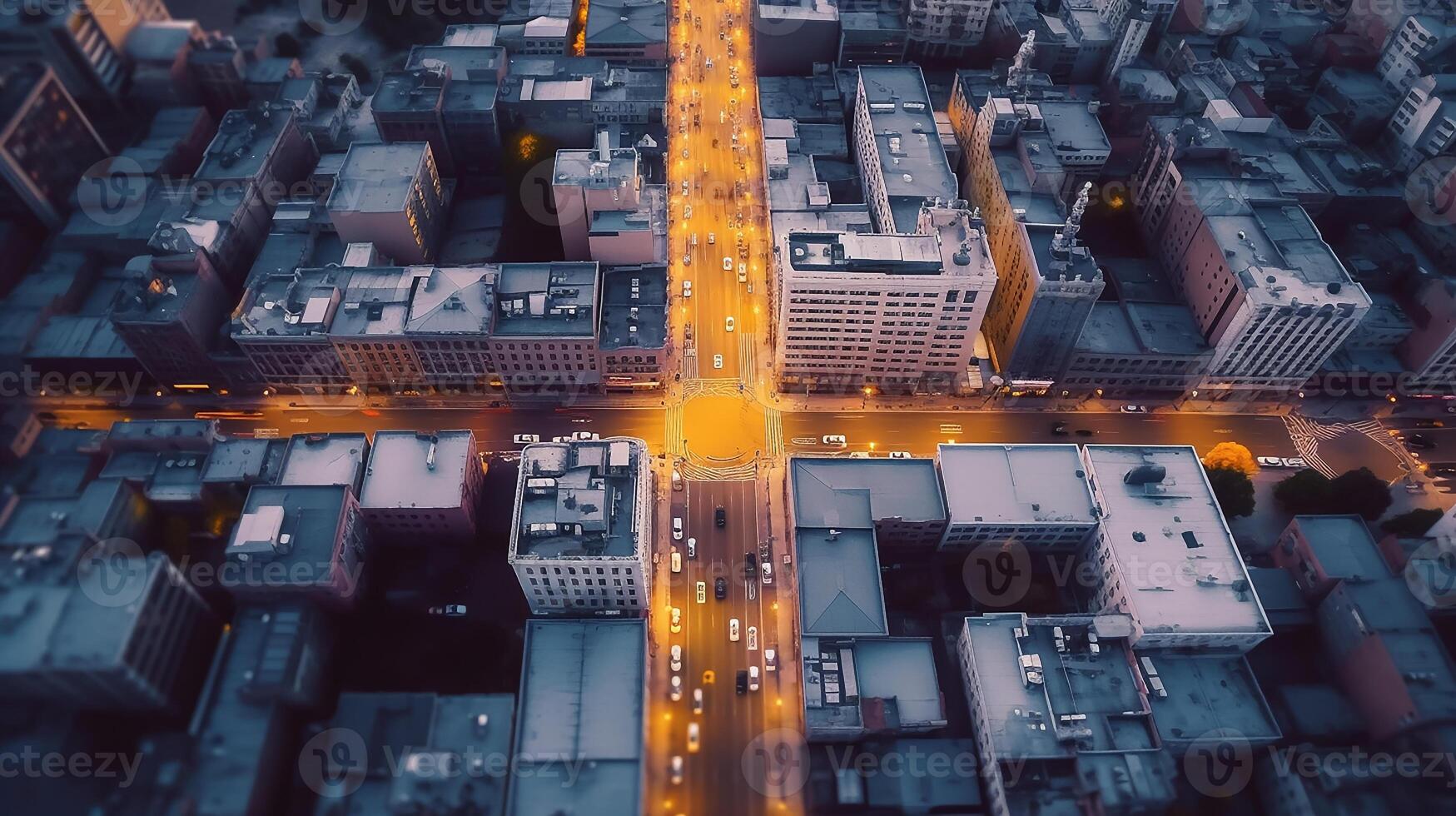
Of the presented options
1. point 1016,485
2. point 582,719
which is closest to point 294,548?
point 582,719

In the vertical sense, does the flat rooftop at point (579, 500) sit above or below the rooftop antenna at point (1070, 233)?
below

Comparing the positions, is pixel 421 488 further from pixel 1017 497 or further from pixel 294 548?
pixel 1017 497

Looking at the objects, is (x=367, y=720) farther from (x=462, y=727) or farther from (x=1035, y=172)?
(x=1035, y=172)

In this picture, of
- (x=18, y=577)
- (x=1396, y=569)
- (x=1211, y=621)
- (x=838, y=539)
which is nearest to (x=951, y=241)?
(x=838, y=539)

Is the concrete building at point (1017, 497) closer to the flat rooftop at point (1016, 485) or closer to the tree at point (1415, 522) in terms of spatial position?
the flat rooftop at point (1016, 485)

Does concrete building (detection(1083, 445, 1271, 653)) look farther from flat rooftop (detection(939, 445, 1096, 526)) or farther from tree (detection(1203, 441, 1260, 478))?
tree (detection(1203, 441, 1260, 478))

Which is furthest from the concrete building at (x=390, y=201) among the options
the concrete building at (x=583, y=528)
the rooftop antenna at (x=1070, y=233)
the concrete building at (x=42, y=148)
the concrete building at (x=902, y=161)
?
the rooftop antenna at (x=1070, y=233)

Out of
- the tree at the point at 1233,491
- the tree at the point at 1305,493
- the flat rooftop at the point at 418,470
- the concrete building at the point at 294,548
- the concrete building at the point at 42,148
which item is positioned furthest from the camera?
the concrete building at the point at 42,148
